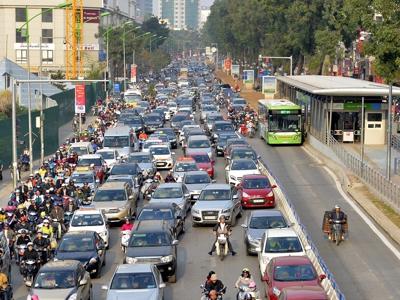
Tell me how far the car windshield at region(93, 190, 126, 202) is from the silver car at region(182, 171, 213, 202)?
157 inches

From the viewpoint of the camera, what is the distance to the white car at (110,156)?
1945 inches

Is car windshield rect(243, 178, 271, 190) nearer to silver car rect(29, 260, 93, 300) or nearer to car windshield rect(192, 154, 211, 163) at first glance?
car windshield rect(192, 154, 211, 163)

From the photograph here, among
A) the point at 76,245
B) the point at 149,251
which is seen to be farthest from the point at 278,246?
the point at 76,245

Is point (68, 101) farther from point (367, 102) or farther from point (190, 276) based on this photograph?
point (190, 276)

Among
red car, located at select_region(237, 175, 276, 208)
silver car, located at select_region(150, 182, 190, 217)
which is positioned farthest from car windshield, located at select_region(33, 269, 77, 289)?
red car, located at select_region(237, 175, 276, 208)

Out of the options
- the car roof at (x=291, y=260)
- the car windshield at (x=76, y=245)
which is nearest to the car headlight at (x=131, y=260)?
the car windshield at (x=76, y=245)

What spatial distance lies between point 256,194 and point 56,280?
15.7 meters

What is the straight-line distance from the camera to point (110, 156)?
50.0 meters

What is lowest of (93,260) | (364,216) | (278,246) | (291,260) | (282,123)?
(364,216)

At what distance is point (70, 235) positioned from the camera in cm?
2761

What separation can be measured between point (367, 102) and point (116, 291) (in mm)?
35378

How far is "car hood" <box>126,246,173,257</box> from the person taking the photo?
2639 cm

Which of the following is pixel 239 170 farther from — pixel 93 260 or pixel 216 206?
pixel 93 260

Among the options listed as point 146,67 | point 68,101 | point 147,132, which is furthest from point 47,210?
point 146,67
